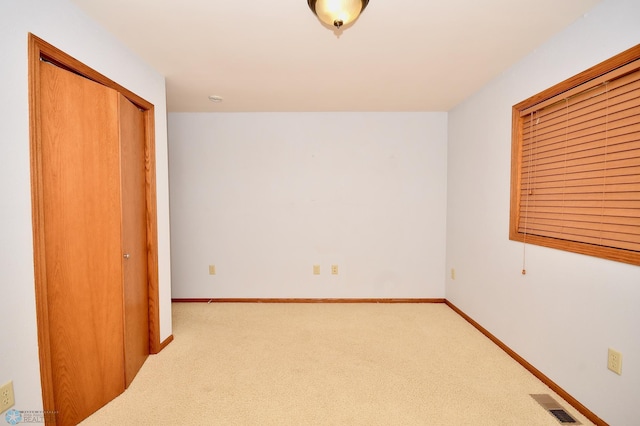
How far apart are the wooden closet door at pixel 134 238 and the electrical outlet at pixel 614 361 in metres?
2.88

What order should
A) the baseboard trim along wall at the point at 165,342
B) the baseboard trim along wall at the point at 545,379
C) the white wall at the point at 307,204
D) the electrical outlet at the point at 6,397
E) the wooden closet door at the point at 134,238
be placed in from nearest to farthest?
the electrical outlet at the point at 6,397 → the baseboard trim along wall at the point at 545,379 → the wooden closet door at the point at 134,238 → the baseboard trim along wall at the point at 165,342 → the white wall at the point at 307,204

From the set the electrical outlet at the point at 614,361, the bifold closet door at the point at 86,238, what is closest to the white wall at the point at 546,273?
the electrical outlet at the point at 614,361

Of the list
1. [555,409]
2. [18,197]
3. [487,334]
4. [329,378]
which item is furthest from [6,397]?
[487,334]


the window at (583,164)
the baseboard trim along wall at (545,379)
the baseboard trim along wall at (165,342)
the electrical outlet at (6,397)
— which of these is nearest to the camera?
the electrical outlet at (6,397)

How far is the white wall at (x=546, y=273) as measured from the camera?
4.65 ft

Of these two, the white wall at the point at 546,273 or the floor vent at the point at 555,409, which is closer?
the white wall at the point at 546,273

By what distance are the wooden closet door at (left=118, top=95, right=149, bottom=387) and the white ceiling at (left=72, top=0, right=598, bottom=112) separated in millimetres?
541

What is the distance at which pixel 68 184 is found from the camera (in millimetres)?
1504

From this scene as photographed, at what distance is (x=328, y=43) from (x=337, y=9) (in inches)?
26.4

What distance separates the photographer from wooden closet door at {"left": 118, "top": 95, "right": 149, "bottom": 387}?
6.10 ft

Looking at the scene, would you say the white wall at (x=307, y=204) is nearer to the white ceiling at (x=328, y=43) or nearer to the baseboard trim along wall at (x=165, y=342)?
the white ceiling at (x=328, y=43)

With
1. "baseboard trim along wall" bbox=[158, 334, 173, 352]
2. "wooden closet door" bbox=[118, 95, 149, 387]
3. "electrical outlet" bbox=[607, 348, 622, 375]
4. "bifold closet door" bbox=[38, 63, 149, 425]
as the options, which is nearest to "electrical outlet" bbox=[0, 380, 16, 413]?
"bifold closet door" bbox=[38, 63, 149, 425]

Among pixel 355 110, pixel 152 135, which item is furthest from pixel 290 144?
pixel 152 135

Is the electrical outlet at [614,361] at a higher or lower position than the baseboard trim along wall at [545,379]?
higher
